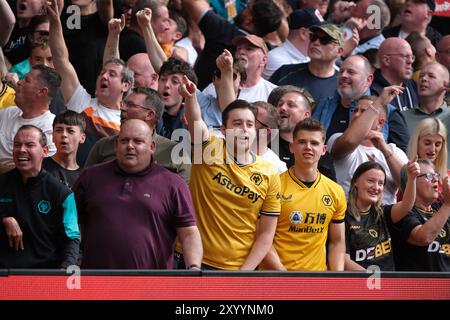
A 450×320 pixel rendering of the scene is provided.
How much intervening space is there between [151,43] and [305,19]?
1.78m

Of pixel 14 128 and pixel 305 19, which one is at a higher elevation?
pixel 305 19

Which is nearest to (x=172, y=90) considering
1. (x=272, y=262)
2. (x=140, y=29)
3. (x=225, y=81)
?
(x=225, y=81)

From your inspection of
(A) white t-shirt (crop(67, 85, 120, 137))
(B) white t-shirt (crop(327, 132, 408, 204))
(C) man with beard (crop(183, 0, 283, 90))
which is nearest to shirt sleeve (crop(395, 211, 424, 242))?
(B) white t-shirt (crop(327, 132, 408, 204))

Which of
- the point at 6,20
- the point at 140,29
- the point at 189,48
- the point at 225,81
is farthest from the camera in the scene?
the point at 189,48

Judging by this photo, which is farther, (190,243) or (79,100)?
(79,100)

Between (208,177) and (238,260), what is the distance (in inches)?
22.9

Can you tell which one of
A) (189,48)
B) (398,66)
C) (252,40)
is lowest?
(252,40)

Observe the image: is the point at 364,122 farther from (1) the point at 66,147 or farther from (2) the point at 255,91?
(1) the point at 66,147

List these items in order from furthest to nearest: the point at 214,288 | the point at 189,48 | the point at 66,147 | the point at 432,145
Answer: the point at 189,48
the point at 432,145
the point at 66,147
the point at 214,288

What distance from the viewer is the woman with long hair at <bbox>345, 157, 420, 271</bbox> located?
836 centimetres

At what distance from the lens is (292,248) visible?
795cm

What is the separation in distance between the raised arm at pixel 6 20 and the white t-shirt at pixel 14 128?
1.40m

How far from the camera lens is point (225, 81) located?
335 inches
